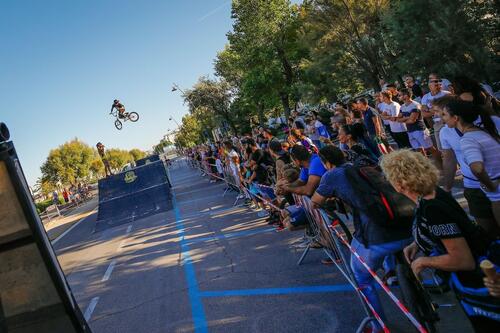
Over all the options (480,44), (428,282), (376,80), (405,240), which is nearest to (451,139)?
(405,240)

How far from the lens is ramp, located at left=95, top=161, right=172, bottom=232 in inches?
658

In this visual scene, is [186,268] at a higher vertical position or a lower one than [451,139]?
lower

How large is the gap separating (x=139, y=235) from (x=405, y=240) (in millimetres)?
10556

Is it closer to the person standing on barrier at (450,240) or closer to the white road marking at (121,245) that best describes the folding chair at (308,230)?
the person standing on barrier at (450,240)

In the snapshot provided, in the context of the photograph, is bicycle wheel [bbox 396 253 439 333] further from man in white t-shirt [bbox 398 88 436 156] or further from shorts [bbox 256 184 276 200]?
shorts [bbox 256 184 276 200]

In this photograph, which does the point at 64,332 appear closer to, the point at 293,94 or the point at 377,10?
the point at 377,10

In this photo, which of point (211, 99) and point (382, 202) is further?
point (211, 99)

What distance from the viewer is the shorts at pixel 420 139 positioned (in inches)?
304

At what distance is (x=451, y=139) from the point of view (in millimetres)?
3943

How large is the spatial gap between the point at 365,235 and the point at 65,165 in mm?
69374

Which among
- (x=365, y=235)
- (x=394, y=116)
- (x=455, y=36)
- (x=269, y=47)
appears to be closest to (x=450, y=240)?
(x=365, y=235)

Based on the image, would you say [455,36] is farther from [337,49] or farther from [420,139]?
[337,49]

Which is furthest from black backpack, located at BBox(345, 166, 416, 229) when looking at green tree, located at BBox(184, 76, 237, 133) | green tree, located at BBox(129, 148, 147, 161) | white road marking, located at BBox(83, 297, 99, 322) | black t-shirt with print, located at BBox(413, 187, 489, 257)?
green tree, located at BBox(129, 148, 147, 161)

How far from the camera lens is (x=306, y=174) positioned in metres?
5.49
